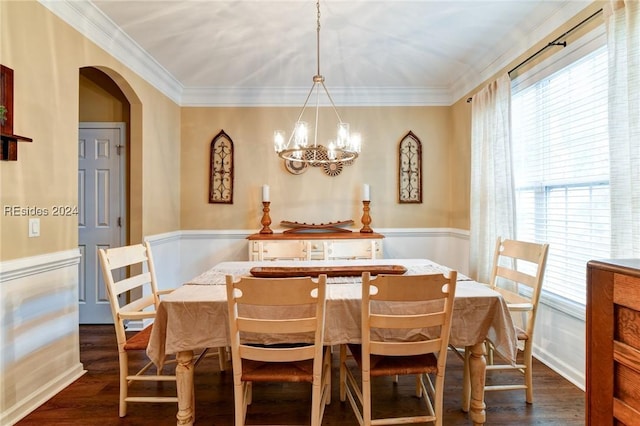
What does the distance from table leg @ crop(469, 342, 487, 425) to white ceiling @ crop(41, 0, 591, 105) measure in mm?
2229

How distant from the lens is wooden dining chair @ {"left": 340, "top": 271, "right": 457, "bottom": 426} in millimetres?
1428

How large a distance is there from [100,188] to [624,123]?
13.3ft

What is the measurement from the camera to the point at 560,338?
7.63 ft

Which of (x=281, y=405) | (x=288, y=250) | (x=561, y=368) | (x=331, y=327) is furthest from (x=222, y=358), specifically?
(x=561, y=368)

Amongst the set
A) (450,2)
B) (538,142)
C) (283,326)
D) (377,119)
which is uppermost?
(450,2)

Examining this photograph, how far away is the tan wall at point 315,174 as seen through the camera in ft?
12.8

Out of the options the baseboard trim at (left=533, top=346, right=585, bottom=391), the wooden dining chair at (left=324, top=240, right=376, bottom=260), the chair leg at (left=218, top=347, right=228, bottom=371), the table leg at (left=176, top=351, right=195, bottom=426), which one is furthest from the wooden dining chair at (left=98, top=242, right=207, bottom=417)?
the baseboard trim at (left=533, top=346, right=585, bottom=391)

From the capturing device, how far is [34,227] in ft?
6.35

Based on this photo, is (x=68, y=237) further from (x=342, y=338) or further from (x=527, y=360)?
(x=527, y=360)

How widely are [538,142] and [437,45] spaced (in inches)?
45.9

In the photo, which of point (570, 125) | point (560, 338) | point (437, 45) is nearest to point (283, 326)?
point (560, 338)

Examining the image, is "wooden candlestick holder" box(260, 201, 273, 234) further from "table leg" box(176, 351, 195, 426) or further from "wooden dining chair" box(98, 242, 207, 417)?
"table leg" box(176, 351, 195, 426)

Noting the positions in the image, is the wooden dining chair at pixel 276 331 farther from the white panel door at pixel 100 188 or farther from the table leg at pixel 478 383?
the white panel door at pixel 100 188

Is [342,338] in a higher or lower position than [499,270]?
lower
